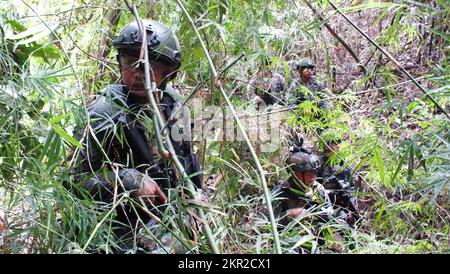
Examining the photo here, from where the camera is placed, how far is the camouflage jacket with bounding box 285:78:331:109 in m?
3.07

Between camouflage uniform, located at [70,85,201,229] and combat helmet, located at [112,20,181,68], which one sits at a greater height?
combat helmet, located at [112,20,181,68]

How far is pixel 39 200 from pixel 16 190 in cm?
11

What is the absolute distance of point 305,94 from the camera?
3.06 metres

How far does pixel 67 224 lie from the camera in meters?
1.37

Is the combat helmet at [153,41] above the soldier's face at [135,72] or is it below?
above

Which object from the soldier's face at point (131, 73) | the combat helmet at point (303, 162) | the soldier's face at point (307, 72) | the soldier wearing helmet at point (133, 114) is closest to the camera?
the soldier wearing helmet at point (133, 114)

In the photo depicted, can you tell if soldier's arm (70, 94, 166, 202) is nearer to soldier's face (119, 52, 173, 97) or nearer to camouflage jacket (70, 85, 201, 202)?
camouflage jacket (70, 85, 201, 202)

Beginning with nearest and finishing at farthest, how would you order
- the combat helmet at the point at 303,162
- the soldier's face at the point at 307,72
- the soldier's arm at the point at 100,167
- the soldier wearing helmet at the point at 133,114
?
1. the soldier's arm at the point at 100,167
2. the soldier wearing helmet at the point at 133,114
3. the combat helmet at the point at 303,162
4. the soldier's face at the point at 307,72

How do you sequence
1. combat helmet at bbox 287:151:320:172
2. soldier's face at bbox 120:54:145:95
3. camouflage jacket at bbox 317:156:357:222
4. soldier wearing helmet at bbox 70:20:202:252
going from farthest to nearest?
camouflage jacket at bbox 317:156:357:222 < combat helmet at bbox 287:151:320:172 < soldier's face at bbox 120:54:145:95 < soldier wearing helmet at bbox 70:20:202:252

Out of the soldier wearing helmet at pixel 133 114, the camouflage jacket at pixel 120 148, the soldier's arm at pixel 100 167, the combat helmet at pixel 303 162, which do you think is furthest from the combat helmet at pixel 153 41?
the combat helmet at pixel 303 162

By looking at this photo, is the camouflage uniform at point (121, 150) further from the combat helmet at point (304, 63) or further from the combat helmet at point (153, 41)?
the combat helmet at point (304, 63)

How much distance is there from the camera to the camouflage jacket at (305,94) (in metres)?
3.07

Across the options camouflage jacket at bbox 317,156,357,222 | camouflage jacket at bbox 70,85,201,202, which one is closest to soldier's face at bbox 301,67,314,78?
camouflage jacket at bbox 317,156,357,222
